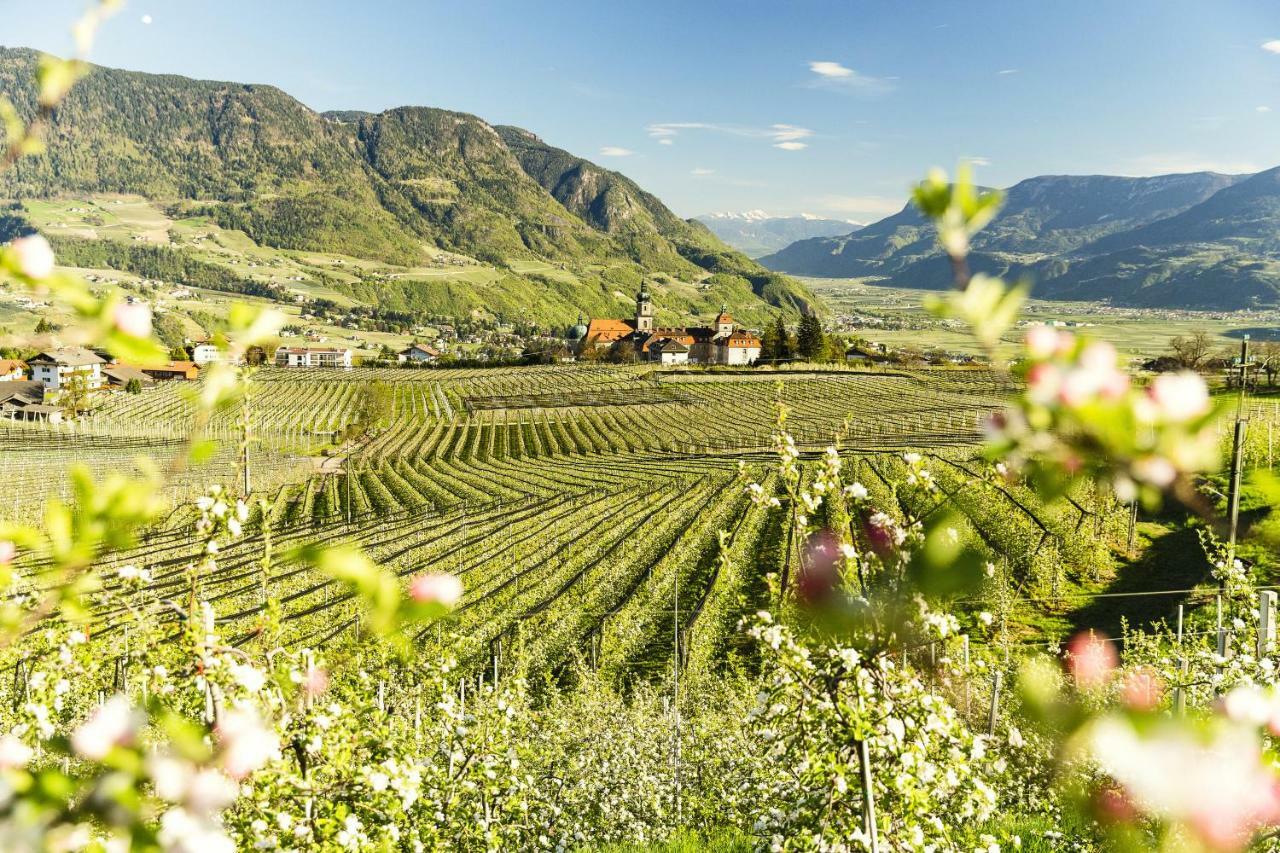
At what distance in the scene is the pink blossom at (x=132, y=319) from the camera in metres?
1.07

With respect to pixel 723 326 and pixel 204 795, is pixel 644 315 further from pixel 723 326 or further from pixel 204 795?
pixel 204 795

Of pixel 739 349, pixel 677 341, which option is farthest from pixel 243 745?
pixel 677 341

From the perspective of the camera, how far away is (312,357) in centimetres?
13250

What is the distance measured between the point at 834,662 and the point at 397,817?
3.03 m

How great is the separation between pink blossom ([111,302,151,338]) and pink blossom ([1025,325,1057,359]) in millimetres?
1200

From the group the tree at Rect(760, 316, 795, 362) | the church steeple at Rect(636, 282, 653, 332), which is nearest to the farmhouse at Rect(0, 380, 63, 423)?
the tree at Rect(760, 316, 795, 362)

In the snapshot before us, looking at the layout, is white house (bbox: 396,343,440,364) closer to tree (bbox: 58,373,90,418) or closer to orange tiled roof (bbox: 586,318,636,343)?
orange tiled roof (bbox: 586,318,636,343)

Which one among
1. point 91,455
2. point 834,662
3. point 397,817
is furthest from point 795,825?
point 91,455

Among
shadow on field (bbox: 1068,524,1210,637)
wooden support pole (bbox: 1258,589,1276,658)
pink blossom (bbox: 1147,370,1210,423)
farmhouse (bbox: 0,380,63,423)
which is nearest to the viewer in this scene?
pink blossom (bbox: 1147,370,1210,423)

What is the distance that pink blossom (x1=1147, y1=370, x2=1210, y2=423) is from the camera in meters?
0.87

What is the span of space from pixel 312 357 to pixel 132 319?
143 m

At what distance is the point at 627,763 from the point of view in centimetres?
1019

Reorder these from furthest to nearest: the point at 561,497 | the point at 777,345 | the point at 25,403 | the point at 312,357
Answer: the point at 312,357 → the point at 777,345 → the point at 25,403 → the point at 561,497


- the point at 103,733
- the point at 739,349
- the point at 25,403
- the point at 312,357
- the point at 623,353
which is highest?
the point at 103,733
